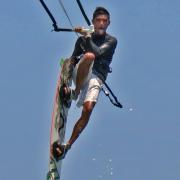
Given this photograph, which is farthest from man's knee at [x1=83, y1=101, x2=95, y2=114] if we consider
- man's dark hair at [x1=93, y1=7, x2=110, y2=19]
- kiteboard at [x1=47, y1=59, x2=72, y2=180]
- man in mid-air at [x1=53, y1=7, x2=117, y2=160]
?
man's dark hair at [x1=93, y1=7, x2=110, y2=19]

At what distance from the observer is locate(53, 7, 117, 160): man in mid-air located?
548 inches

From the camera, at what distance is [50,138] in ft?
47.2

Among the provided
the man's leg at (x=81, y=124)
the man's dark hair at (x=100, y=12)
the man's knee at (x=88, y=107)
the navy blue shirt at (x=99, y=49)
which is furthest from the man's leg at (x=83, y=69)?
the man's dark hair at (x=100, y=12)

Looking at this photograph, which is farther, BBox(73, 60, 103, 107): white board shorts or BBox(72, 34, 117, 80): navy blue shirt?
BBox(73, 60, 103, 107): white board shorts

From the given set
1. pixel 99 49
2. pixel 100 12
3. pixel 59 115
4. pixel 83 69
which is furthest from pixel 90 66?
pixel 59 115

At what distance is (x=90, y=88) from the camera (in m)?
14.4

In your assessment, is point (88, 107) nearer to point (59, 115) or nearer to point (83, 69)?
point (83, 69)

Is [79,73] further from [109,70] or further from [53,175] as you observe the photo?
[53,175]

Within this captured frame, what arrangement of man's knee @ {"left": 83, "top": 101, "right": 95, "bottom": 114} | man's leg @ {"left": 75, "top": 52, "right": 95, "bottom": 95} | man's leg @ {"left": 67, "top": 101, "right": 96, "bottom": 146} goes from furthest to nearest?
man's knee @ {"left": 83, "top": 101, "right": 95, "bottom": 114} → man's leg @ {"left": 67, "top": 101, "right": 96, "bottom": 146} → man's leg @ {"left": 75, "top": 52, "right": 95, "bottom": 95}

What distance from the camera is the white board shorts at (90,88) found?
1426 centimetres

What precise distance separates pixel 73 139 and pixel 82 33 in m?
2.25

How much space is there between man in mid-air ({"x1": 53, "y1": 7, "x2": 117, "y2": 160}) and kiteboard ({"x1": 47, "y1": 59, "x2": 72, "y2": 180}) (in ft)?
0.62

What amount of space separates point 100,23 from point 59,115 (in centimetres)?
240

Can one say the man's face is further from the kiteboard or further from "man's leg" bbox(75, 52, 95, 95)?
the kiteboard
